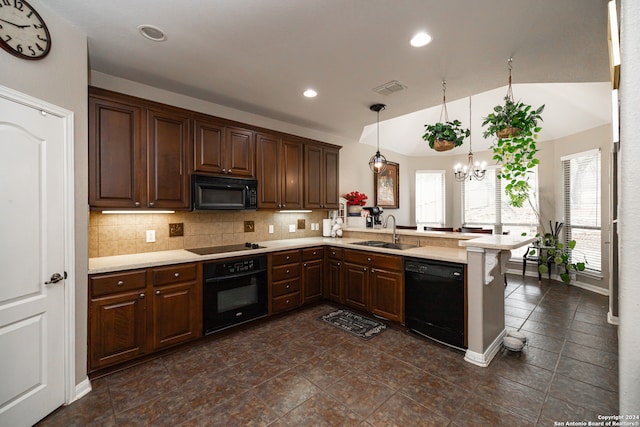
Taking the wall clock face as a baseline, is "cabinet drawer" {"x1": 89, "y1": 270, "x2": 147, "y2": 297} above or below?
below

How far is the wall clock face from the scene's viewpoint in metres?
1.67

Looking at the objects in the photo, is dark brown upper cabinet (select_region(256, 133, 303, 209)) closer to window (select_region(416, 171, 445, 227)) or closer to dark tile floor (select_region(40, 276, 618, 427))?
dark tile floor (select_region(40, 276, 618, 427))

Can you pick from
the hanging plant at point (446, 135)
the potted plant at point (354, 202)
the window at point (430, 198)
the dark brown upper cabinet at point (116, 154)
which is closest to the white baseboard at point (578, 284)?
the window at point (430, 198)

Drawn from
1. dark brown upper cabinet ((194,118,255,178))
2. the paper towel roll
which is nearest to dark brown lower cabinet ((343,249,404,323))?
the paper towel roll

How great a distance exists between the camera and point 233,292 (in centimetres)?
308

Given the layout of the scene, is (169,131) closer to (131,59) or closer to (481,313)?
(131,59)

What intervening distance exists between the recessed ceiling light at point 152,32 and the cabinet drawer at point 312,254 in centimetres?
264

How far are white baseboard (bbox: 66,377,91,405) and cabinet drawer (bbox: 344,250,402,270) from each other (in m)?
2.74

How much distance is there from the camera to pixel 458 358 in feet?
8.49

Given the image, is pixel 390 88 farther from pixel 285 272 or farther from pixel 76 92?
pixel 76 92

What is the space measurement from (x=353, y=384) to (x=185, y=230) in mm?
2464

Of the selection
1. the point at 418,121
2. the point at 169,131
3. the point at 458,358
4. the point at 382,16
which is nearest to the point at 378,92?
the point at 382,16

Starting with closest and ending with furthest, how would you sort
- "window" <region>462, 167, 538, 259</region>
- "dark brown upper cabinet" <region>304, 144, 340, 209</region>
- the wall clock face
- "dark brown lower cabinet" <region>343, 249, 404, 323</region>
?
1. the wall clock face
2. "dark brown lower cabinet" <region>343, 249, 404, 323</region>
3. "dark brown upper cabinet" <region>304, 144, 340, 209</region>
4. "window" <region>462, 167, 538, 259</region>

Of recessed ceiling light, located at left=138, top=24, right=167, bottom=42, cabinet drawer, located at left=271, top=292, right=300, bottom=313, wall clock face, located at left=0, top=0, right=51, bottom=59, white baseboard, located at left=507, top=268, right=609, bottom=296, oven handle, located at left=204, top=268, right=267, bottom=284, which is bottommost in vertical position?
white baseboard, located at left=507, top=268, right=609, bottom=296
